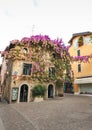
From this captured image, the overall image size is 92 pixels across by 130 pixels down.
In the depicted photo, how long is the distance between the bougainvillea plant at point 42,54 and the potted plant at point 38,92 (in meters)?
1.56

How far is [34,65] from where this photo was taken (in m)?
21.1

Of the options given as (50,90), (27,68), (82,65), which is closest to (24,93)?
(27,68)

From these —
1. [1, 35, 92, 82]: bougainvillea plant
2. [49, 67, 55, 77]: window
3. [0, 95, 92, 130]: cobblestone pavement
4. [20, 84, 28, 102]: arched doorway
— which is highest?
[1, 35, 92, 82]: bougainvillea plant

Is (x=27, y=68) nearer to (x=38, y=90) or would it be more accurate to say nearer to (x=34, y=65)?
(x=34, y=65)

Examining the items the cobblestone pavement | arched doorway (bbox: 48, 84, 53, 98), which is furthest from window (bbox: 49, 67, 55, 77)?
the cobblestone pavement

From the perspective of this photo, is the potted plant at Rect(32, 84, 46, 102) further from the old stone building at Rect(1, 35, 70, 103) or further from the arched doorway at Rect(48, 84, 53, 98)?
the arched doorway at Rect(48, 84, 53, 98)

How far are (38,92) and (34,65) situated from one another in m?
4.26

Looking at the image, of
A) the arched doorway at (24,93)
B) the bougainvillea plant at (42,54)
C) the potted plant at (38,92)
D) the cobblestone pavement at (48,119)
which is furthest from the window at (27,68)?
the cobblestone pavement at (48,119)

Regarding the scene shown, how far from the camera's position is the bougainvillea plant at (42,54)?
2102 cm

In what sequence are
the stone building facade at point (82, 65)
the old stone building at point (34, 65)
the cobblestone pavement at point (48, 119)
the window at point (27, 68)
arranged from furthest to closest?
the stone building facade at point (82, 65), the window at point (27, 68), the old stone building at point (34, 65), the cobblestone pavement at point (48, 119)

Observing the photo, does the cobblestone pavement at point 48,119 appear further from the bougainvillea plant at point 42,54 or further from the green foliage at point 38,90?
the bougainvillea plant at point 42,54

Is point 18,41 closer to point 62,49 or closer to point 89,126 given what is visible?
point 62,49

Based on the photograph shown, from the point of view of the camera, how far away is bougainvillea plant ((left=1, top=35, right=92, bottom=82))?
21.0 m

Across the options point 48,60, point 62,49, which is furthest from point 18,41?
point 62,49
